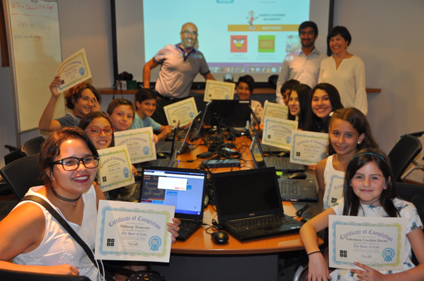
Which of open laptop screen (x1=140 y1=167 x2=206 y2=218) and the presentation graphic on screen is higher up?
the presentation graphic on screen

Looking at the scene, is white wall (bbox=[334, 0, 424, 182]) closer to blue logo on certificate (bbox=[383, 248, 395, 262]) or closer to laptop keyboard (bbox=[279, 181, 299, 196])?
laptop keyboard (bbox=[279, 181, 299, 196])

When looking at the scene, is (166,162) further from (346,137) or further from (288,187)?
(346,137)

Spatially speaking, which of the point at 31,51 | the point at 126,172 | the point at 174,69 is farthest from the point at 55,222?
the point at 174,69

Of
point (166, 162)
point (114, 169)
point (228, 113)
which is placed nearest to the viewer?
point (114, 169)

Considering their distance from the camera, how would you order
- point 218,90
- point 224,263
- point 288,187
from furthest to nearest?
point 218,90 → point 288,187 → point 224,263

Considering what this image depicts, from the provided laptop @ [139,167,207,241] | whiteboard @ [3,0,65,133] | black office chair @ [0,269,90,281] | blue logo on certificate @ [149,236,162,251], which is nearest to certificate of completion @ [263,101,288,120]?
laptop @ [139,167,207,241]

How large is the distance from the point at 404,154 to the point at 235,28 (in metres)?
3.76

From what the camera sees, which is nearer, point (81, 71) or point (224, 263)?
point (224, 263)

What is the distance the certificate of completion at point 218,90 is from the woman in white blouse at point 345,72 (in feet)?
3.64

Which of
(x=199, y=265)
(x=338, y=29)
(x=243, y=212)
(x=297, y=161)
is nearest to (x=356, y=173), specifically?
(x=243, y=212)

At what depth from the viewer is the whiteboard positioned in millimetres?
4277

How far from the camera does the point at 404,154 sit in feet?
9.93

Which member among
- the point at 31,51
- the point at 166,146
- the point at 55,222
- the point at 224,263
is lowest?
the point at 224,263

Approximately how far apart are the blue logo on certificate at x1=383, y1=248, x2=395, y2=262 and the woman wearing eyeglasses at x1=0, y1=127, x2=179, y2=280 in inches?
35.1
